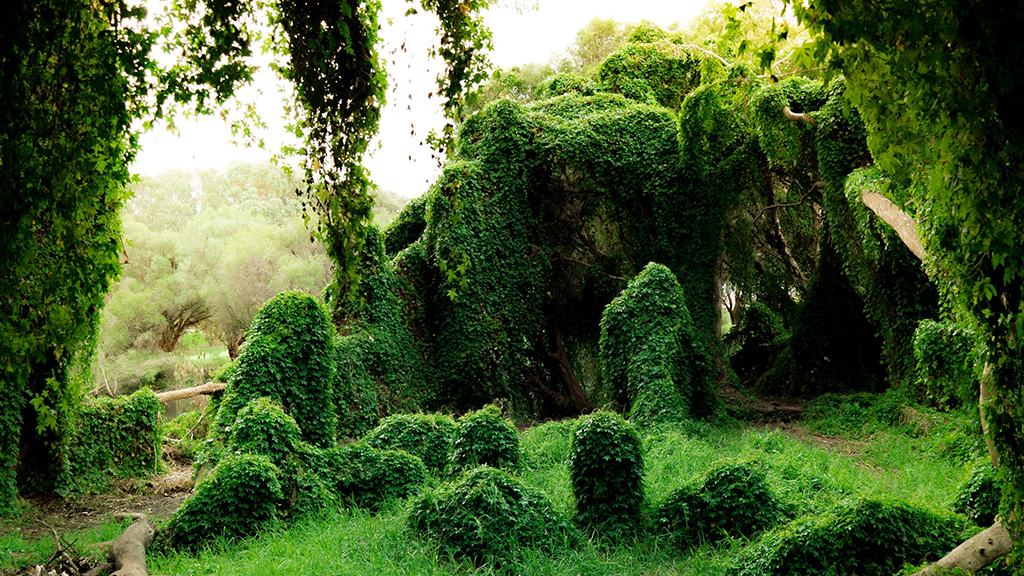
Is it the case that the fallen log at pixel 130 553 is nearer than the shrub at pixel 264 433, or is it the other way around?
the fallen log at pixel 130 553

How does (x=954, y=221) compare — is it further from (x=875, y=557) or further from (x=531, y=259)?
(x=531, y=259)

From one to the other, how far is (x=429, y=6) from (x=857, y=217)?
8398 mm

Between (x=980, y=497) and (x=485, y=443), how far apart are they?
13.4 ft

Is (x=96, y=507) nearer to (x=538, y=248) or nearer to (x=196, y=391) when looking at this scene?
(x=196, y=391)

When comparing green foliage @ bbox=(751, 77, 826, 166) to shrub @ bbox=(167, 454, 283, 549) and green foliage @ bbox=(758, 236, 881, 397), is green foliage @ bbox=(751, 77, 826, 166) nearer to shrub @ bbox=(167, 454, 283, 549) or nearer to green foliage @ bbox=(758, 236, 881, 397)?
green foliage @ bbox=(758, 236, 881, 397)

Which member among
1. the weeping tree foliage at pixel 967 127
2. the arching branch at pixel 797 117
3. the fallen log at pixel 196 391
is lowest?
the fallen log at pixel 196 391

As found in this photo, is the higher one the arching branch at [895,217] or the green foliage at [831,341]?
the arching branch at [895,217]

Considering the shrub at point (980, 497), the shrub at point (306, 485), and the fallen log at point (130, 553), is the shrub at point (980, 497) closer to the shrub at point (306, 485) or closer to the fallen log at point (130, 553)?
the shrub at point (306, 485)

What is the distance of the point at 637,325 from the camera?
11.0m

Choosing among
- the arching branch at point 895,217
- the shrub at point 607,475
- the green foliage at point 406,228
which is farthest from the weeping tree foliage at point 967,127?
the green foliage at point 406,228

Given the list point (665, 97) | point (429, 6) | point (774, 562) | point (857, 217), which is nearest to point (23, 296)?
point (429, 6)

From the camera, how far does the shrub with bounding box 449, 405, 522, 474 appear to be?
22.3 feet

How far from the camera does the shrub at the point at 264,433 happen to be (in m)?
7.12

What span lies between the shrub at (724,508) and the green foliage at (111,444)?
753cm
